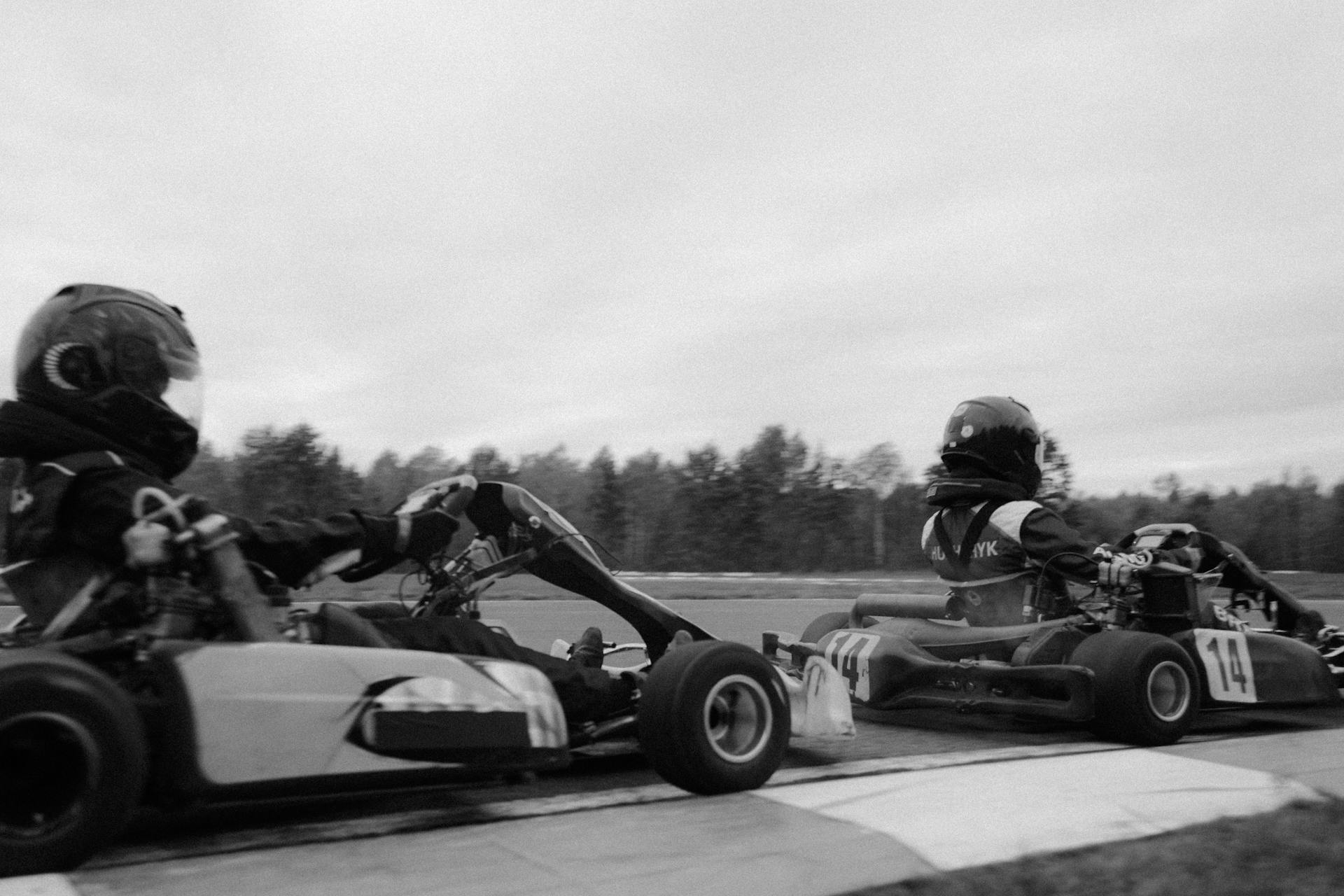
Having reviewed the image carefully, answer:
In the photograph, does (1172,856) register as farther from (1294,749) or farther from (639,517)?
(639,517)

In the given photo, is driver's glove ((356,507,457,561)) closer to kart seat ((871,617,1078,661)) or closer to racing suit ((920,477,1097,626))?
kart seat ((871,617,1078,661))

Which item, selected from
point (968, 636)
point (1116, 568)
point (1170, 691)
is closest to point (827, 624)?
point (968, 636)

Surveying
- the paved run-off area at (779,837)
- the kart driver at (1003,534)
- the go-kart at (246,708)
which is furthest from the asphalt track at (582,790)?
the kart driver at (1003,534)

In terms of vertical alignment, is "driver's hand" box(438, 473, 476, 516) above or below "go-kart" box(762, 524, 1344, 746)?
above

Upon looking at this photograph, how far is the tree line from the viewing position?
4922 cm

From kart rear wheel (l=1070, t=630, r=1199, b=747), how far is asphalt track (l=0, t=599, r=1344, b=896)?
14 centimetres

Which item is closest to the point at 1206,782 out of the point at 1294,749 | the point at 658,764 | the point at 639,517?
the point at 1294,749

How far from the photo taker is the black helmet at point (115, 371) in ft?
11.8

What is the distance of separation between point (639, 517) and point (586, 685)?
5246cm

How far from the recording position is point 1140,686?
5.37 metres

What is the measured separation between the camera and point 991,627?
6.15m

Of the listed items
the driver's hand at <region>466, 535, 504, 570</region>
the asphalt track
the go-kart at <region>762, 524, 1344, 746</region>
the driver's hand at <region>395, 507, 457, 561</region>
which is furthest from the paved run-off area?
the driver's hand at <region>466, 535, 504, 570</region>

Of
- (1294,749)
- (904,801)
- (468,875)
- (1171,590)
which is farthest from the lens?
(1171,590)

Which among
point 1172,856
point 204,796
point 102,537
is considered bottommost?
point 1172,856
